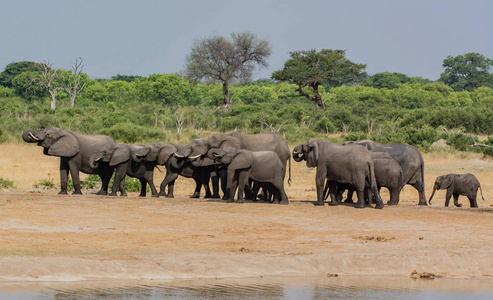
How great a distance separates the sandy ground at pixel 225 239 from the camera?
409 inches

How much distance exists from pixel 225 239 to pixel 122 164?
22.6 ft

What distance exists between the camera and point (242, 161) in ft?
55.6

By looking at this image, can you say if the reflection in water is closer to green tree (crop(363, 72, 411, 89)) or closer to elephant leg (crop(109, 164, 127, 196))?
elephant leg (crop(109, 164, 127, 196))

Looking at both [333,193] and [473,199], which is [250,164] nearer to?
[333,193]

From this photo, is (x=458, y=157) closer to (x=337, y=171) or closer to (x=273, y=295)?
(x=337, y=171)

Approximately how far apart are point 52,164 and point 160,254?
14.7 m

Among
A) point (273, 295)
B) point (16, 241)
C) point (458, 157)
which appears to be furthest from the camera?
point (458, 157)

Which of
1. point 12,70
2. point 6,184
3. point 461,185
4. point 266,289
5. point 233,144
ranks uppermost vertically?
point 12,70

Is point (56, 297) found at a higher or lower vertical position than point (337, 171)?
lower

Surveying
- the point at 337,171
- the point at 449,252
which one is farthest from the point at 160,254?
the point at 337,171

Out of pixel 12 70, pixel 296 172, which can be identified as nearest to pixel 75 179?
pixel 296 172

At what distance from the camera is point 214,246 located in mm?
11883

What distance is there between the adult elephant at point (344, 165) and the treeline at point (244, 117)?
54.2 ft

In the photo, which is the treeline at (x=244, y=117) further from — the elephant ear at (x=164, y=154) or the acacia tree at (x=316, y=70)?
the elephant ear at (x=164, y=154)
